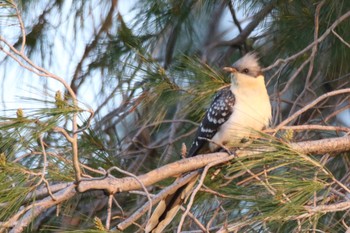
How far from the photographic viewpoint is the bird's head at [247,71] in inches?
129

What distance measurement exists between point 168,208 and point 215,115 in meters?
0.65

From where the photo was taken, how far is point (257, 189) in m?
2.50

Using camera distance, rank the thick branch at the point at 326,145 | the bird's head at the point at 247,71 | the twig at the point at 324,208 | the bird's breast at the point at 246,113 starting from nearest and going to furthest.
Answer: the twig at the point at 324,208 < the thick branch at the point at 326,145 < the bird's breast at the point at 246,113 < the bird's head at the point at 247,71

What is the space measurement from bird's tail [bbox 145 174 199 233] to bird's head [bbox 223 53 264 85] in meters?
0.72

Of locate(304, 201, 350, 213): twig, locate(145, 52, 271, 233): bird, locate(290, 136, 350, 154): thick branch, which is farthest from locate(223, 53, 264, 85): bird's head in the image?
locate(304, 201, 350, 213): twig

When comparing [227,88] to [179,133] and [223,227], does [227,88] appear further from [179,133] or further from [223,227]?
[223,227]

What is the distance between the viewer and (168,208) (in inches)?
104

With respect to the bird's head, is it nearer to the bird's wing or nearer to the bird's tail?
the bird's wing

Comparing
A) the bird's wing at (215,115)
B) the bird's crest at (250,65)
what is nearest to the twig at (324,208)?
the bird's wing at (215,115)

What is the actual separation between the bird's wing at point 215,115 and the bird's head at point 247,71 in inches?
2.9

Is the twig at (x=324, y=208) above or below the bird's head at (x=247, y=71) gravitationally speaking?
below

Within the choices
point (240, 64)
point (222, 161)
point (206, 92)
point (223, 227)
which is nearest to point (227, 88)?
point (240, 64)

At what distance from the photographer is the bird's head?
3275mm

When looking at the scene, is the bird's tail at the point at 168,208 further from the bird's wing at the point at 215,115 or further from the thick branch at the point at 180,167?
the bird's wing at the point at 215,115
